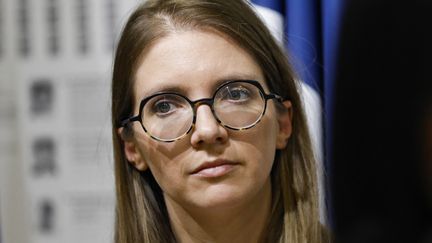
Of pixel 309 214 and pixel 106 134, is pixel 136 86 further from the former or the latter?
pixel 106 134

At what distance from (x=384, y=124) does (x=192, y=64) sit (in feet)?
2.54

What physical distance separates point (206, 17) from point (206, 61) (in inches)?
3.4

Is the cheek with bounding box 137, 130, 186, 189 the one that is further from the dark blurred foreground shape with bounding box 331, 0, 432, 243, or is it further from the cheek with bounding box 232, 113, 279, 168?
the dark blurred foreground shape with bounding box 331, 0, 432, 243

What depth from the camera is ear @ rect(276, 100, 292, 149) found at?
105cm

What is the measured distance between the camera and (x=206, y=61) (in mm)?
959

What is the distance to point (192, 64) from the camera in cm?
95

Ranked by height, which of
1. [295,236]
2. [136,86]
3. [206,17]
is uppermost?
[206,17]

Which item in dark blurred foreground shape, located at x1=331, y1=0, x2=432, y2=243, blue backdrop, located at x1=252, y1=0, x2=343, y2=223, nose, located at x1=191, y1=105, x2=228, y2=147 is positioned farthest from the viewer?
blue backdrop, located at x1=252, y1=0, x2=343, y2=223

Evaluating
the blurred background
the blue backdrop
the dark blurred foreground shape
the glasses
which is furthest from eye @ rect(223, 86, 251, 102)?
the dark blurred foreground shape

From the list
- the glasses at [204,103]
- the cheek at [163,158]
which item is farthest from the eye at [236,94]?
the cheek at [163,158]

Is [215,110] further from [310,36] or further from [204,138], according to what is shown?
[310,36]

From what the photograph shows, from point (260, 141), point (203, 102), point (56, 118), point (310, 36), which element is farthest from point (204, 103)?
point (56, 118)

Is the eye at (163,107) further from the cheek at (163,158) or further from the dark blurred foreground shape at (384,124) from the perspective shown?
the dark blurred foreground shape at (384,124)

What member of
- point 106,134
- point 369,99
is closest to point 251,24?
point 106,134
